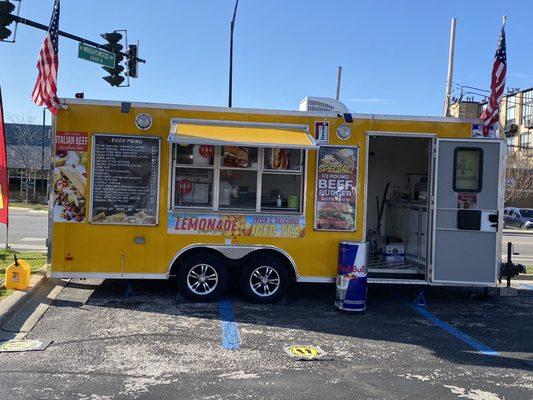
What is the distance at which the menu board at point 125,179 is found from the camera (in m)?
7.61

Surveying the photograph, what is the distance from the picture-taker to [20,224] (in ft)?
68.5

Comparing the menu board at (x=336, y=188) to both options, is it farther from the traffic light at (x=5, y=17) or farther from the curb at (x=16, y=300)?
the traffic light at (x=5, y=17)

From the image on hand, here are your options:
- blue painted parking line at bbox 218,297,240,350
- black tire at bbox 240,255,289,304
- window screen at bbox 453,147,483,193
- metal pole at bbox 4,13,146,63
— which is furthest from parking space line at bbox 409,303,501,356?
metal pole at bbox 4,13,146,63

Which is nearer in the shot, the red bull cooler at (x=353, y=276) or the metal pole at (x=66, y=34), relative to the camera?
the red bull cooler at (x=353, y=276)

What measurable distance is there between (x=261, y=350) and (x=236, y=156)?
3.11 m

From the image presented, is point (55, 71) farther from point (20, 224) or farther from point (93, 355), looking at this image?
point (20, 224)

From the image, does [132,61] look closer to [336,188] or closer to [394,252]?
[336,188]

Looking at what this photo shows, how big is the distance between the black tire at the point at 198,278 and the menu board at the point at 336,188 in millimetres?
1553

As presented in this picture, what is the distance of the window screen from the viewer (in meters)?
8.06

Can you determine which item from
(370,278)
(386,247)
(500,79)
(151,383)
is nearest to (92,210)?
(151,383)

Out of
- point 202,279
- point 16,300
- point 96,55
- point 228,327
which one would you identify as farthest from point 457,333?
point 96,55

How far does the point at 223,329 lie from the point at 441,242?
11.9 feet

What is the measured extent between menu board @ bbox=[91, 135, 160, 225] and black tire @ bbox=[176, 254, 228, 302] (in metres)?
0.81

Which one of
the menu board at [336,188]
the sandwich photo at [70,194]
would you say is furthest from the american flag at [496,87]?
the sandwich photo at [70,194]
